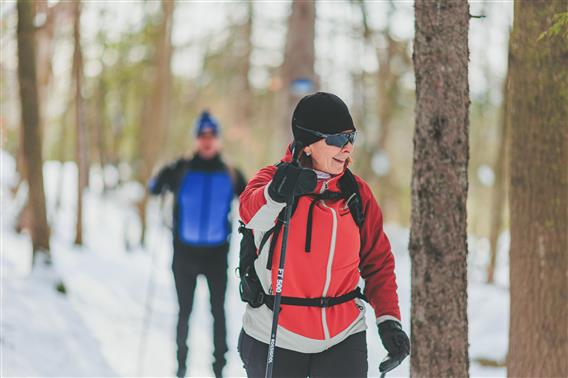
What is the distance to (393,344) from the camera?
10.2 feet

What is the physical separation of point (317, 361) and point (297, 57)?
7.22m

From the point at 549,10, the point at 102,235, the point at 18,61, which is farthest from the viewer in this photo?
the point at 102,235

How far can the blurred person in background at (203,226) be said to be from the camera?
5.85m

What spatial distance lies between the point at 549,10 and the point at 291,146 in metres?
3.08

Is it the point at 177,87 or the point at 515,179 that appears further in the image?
the point at 177,87

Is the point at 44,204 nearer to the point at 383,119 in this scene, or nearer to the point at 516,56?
the point at 516,56

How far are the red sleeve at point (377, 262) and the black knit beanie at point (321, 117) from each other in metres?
0.31

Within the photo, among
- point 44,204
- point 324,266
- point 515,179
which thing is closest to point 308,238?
point 324,266

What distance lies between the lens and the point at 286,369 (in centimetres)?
302

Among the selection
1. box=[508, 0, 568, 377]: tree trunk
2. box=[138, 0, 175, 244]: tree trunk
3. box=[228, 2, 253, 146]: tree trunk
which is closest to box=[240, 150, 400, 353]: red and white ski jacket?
box=[508, 0, 568, 377]: tree trunk

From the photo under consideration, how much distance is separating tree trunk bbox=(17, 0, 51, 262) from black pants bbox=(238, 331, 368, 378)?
5534mm

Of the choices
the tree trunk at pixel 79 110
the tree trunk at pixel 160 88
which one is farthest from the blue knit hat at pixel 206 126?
the tree trunk at pixel 160 88

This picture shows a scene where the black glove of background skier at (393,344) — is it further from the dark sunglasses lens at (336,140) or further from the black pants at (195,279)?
the black pants at (195,279)

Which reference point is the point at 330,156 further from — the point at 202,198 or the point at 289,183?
the point at 202,198
